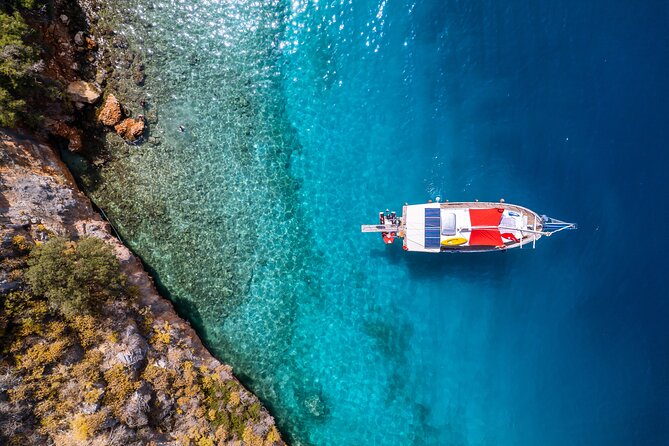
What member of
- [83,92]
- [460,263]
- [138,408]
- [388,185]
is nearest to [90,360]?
[138,408]

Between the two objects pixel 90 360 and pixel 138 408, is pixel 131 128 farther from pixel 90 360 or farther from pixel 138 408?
pixel 138 408

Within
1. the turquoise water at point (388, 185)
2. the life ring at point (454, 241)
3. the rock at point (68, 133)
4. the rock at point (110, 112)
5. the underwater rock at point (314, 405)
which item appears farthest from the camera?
the underwater rock at point (314, 405)

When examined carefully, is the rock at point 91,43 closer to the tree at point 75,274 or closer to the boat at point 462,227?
the tree at point 75,274

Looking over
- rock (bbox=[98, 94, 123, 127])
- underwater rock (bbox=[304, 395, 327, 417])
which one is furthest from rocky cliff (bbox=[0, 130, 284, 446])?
rock (bbox=[98, 94, 123, 127])

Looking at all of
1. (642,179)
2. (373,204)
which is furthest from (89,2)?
(642,179)

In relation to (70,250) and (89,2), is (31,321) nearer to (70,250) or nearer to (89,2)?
(70,250)

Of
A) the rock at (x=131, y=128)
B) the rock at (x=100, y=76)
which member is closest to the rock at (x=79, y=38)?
the rock at (x=100, y=76)

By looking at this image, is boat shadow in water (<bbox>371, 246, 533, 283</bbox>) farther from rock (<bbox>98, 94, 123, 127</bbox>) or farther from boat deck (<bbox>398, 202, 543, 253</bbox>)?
rock (<bbox>98, 94, 123, 127</bbox>)
